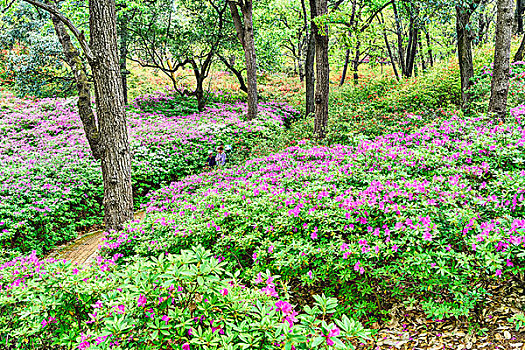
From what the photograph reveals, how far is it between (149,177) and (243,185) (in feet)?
20.6

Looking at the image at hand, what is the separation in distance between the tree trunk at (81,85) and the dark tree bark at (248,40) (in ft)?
23.3

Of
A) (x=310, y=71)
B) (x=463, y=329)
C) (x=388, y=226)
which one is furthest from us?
(x=310, y=71)

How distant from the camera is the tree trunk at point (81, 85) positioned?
31.0 ft

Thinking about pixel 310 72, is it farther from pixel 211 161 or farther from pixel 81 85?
pixel 81 85

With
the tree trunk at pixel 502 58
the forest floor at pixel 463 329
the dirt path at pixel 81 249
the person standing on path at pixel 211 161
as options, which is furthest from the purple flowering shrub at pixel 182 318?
the person standing on path at pixel 211 161

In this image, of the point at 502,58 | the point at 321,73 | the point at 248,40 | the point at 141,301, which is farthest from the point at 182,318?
the point at 248,40

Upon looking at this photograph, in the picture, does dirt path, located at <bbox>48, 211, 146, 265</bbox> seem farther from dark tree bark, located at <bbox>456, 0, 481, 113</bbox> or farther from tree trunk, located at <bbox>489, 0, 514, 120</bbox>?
dark tree bark, located at <bbox>456, 0, 481, 113</bbox>

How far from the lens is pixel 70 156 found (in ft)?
35.8

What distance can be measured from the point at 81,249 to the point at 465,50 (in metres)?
11.4

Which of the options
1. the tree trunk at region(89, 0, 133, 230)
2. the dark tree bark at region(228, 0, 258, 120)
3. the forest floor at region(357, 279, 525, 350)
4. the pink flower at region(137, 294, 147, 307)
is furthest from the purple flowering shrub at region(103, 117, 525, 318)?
the dark tree bark at region(228, 0, 258, 120)

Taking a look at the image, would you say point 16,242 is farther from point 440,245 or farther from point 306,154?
point 440,245

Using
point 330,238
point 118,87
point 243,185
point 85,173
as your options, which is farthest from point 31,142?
point 330,238

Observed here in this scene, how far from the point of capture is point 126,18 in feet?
52.4

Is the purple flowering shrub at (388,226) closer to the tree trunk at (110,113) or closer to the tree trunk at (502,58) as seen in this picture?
the tree trunk at (110,113)
